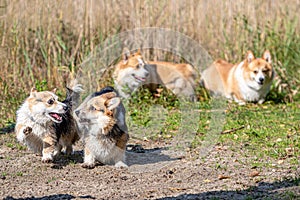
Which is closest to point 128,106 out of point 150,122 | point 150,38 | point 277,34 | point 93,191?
point 150,122

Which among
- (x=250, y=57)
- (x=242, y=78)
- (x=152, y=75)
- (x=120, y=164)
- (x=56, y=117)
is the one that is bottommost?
(x=242, y=78)

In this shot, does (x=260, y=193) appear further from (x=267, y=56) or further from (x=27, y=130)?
(x=267, y=56)

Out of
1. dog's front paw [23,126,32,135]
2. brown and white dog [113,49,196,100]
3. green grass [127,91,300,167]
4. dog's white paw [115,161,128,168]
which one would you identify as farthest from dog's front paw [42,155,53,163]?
brown and white dog [113,49,196,100]

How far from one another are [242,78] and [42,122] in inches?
224

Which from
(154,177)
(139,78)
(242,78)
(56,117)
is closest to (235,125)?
(139,78)

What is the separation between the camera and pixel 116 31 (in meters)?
10.2

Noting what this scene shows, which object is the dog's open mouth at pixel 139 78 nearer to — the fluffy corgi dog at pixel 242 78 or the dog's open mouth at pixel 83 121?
the fluffy corgi dog at pixel 242 78

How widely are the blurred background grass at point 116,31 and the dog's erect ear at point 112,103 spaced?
2801mm

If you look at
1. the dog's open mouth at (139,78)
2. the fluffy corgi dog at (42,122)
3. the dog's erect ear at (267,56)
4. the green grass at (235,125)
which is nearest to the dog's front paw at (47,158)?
the fluffy corgi dog at (42,122)

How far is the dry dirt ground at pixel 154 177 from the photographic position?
4715 millimetres

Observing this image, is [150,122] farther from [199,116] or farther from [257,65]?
[257,65]

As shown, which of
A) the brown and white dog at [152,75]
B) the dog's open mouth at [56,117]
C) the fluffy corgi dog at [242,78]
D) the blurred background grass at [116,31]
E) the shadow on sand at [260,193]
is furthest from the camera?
the fluffy corgi dog at [242,78]

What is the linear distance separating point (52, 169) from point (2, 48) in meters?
3.76

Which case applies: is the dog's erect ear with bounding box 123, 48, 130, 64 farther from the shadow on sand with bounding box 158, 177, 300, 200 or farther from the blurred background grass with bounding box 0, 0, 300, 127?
the shadow on sand with bounding box 158, 177, 300, 200
